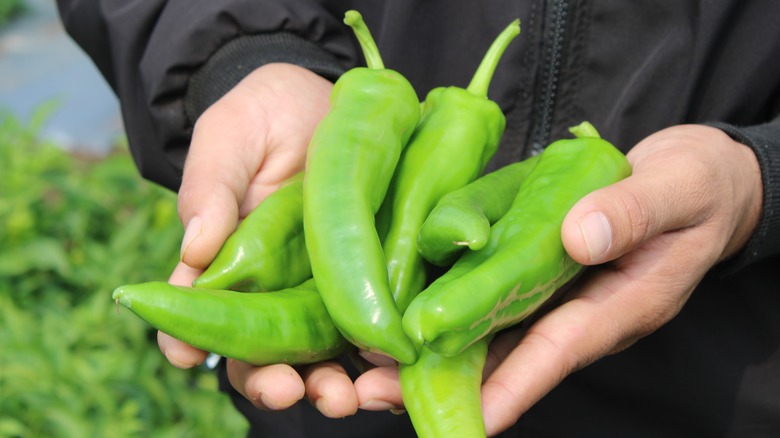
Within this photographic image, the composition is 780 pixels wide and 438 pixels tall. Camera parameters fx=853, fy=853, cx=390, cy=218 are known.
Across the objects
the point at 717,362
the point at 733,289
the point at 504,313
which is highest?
the point at 504,313

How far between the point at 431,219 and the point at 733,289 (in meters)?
1.00

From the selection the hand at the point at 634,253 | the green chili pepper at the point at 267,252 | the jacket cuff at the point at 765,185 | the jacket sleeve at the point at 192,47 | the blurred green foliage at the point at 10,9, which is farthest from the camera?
the blurred green foliage at the point at 10,9

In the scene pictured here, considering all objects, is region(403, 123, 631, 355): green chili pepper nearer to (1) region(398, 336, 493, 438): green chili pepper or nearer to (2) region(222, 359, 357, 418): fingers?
(1) region(398, 336, 493, 438): green chili pepper

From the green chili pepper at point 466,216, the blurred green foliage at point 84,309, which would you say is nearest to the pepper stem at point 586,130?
the green chili pepper at point 466,216

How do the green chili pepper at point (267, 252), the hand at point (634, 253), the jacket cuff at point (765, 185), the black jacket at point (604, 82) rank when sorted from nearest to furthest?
1. the hand at point (634, 253)
2. the green chili pepper at point (267, 252)
3. the jacket cuff at point (765, 185)
4. the black jacket at point (604, 82)

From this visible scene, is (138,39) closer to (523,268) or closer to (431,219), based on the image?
(431,219)

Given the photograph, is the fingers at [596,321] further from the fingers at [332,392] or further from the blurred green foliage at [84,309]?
the blurred green foliage at [84,309]

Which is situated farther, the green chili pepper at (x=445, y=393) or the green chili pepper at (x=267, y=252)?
the green chili pepper at (x=267, y=252)

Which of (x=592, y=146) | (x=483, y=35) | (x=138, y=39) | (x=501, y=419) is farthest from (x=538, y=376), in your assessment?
(x=138, y=39)

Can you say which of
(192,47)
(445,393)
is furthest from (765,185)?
(192,47)

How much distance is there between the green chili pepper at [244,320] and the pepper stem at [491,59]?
630 millimetres

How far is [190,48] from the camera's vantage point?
2352 millimetres

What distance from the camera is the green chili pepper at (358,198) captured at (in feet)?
5.26

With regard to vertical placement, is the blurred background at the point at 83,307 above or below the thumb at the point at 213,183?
below
